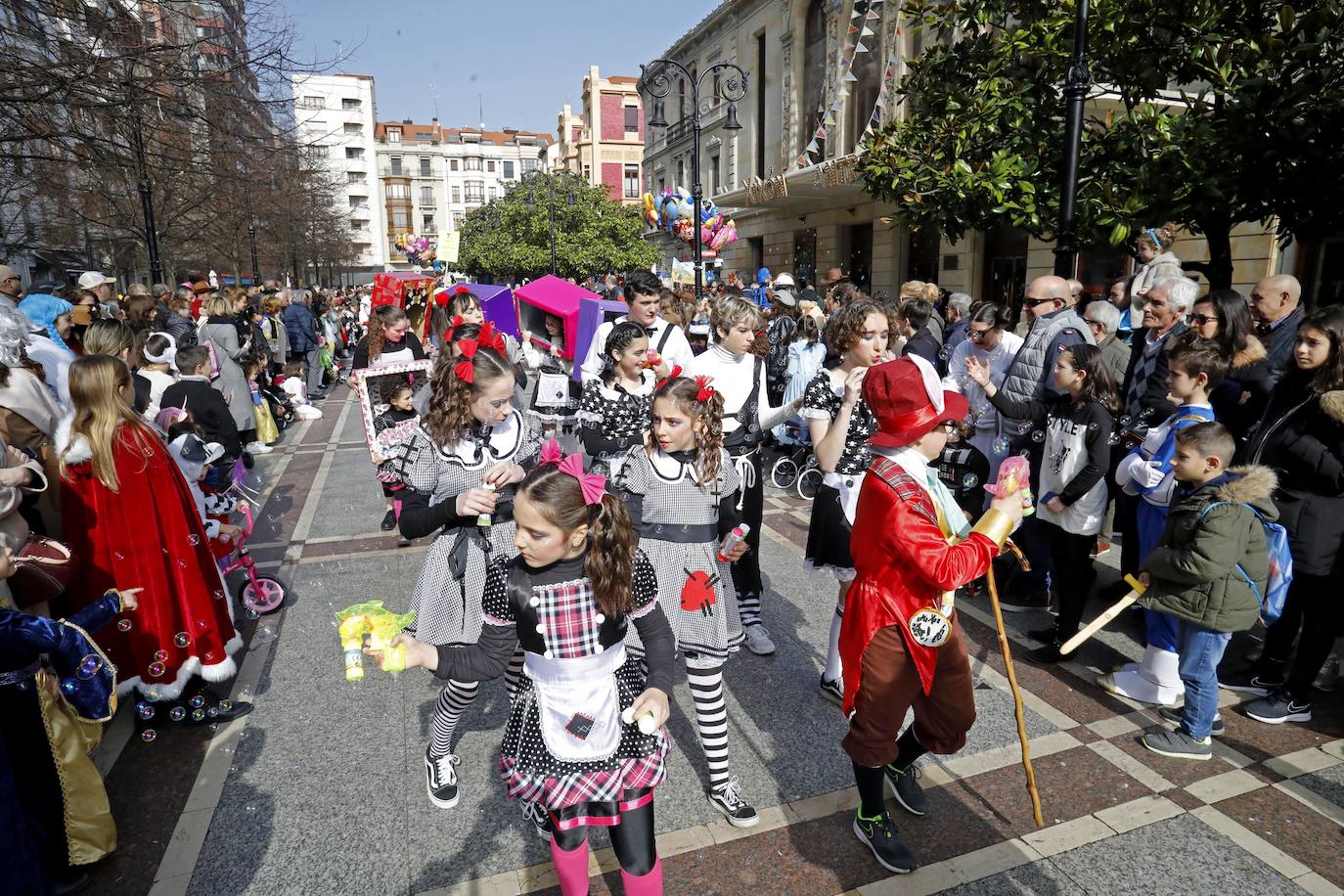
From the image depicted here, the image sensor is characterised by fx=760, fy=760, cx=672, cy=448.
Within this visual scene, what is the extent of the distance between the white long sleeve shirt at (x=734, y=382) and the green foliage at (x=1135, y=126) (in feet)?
12.6

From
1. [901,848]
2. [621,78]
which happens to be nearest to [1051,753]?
[901,848]

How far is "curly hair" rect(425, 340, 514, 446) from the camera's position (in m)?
3.26

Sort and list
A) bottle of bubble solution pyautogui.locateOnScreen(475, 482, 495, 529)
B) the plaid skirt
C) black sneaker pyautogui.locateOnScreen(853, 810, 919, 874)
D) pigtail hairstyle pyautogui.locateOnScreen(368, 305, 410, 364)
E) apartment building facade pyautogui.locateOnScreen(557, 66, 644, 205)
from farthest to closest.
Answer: apartment building facade pyautogui.locateOnScreen(557, 66, 644, 205) < pigtail hairstyle pyautogui.locateOnScreen(368, 305, 410, 364) < bottle of bubble solution pyautogui.locateOnScreen(475, 482, 495, 529) < black sneaker pyautogui.locateOnScreen(853, 810, 919, 874) < the plaid skirt

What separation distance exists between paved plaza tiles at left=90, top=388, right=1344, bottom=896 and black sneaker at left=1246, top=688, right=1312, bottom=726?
4cm

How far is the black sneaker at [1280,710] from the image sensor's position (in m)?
3.70

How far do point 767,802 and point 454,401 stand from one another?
2.14 metres

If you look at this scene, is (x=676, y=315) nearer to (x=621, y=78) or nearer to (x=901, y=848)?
(x=901, y=848)

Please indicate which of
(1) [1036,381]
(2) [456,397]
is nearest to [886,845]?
(2) [456,397]

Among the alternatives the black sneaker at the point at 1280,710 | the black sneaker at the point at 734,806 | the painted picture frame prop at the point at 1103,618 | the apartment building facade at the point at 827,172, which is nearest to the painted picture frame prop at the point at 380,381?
the black sneaker at the point at 734,806

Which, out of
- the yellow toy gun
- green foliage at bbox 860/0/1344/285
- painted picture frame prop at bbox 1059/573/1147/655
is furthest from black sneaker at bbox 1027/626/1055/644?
the yellow toy gun

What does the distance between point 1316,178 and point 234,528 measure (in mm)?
8239

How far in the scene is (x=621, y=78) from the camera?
61.7 metres

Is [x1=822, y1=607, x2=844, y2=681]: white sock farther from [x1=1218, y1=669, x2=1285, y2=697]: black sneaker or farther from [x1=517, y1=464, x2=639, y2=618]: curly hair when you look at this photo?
[x1=1218, y1=669, x2=1285, y2=697]: black sneaker

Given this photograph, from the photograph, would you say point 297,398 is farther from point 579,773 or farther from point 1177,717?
point 1177,717
